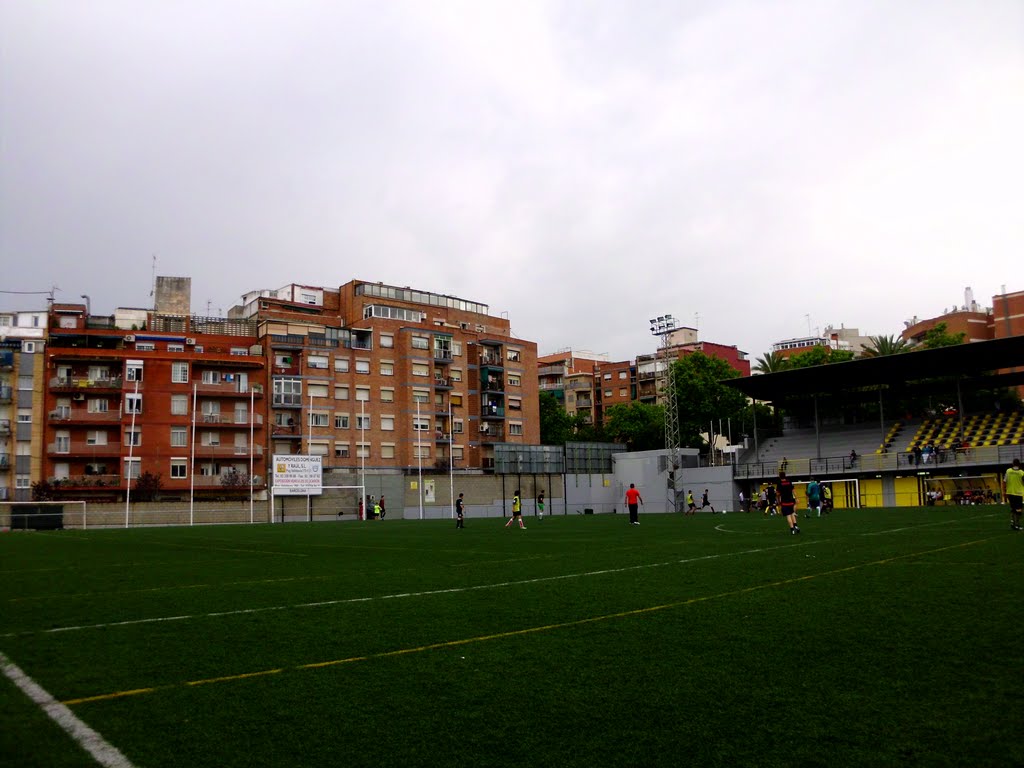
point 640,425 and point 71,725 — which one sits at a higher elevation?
point 640,425

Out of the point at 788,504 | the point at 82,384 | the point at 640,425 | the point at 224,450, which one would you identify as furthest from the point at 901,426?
the point at 82,384

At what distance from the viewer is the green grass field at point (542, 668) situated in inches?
199

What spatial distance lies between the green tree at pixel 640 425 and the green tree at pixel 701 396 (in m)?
8.91

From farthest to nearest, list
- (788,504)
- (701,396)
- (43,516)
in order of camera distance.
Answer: (701,396), (43,516), (788,504)

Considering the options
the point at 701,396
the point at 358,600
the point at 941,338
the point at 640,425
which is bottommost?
the point at 358,600

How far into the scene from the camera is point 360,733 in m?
5.38

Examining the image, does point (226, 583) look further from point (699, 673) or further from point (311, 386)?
point (311, 386)

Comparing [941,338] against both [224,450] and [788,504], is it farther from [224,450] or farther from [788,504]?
[224,450]

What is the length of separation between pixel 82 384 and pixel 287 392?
1660 centimetres

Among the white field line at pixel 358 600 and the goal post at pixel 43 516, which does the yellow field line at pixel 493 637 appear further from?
the goal post at pixel 43 516

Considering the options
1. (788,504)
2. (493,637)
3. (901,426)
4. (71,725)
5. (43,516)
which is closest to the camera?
(71,725)

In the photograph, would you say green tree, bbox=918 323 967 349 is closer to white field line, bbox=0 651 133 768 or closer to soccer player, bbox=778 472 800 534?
soccer player, bbox=778 472 800 534

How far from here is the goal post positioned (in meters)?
51.5

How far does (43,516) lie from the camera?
52938 mm
